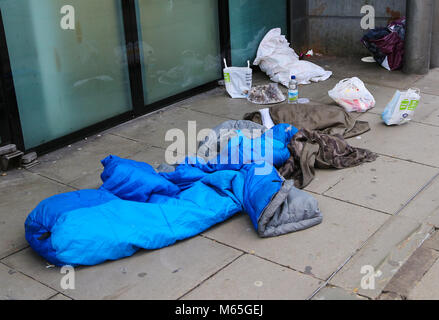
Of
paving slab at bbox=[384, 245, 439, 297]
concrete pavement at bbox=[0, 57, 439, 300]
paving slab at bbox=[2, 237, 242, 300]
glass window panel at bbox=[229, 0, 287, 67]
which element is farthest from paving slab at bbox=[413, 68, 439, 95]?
paving slab at bbox=[2, 237, 242, 300]

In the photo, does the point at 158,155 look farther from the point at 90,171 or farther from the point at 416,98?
the point at 416,98

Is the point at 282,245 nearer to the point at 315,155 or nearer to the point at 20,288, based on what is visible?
the point at 315,155

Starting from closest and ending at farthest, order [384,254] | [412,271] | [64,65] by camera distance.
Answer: [412,271] < [384,254] < [64,65]

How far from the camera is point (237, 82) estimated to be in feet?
23.1

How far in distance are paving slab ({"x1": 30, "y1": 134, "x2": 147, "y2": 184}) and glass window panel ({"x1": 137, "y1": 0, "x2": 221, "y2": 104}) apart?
937mm

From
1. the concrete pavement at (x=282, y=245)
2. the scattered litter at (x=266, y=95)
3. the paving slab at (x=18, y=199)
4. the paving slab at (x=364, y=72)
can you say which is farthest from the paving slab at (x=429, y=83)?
the paving slab at (x=18, y=199)

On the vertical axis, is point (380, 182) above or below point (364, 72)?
below

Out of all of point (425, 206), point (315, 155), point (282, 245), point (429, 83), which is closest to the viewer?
point (282, 245)

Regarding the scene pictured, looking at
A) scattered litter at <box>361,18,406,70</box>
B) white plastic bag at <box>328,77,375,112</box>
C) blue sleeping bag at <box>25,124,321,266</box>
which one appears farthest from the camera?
scattered litter at <box>361,18,406,70</box>

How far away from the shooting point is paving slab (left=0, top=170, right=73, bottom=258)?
4.11m

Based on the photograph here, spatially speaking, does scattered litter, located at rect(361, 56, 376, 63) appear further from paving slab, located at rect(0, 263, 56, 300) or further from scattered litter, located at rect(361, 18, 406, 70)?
paving slab, located at rect(0, 263, 56, 300)

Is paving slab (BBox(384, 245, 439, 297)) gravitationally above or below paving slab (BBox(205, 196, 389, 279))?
below

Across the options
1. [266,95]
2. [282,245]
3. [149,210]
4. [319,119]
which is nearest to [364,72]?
[266,95]

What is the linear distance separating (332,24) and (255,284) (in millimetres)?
5894
